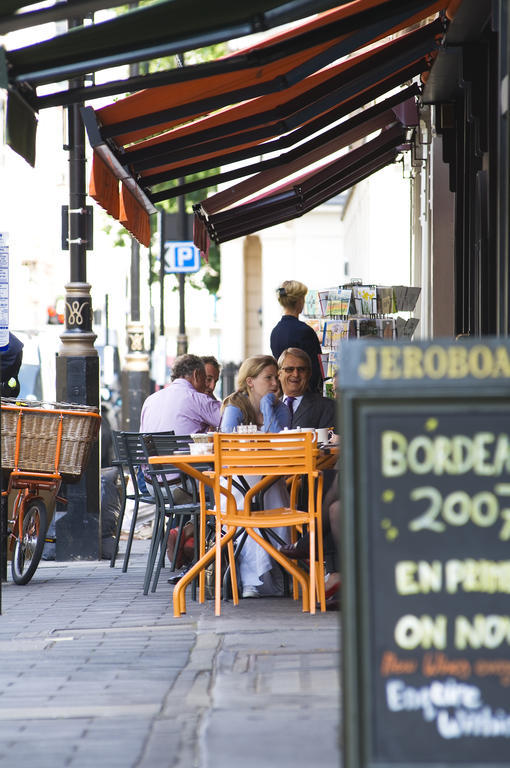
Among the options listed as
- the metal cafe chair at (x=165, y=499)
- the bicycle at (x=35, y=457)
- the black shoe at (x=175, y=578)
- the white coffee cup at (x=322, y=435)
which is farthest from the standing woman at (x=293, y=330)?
the white coffee cup at (x=322, y=435)

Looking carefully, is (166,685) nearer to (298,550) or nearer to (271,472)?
(271,472)

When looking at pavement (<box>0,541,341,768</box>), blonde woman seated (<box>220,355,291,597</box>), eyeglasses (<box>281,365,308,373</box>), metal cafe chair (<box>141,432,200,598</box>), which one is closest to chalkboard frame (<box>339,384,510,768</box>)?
pavement (<box>0,541,341,768</box>)

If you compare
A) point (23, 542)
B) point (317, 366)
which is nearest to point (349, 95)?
point (317, 366)

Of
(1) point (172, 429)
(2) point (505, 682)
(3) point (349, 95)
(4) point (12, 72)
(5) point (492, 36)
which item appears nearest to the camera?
(2) point (505, 682)

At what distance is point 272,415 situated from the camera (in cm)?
869

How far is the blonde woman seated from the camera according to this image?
8.00 meters

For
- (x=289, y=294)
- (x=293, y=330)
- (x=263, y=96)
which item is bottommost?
(x=293, y=330)

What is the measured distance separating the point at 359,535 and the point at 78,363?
808 cm

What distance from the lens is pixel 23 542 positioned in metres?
9.50

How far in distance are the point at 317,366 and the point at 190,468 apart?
11.8ft

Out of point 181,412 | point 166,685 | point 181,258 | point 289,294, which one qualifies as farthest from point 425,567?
point 181,258

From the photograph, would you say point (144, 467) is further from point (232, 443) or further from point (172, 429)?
point (232, 443)

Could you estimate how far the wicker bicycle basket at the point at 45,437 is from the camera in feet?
30.7

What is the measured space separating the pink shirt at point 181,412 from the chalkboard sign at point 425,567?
7045 mm
